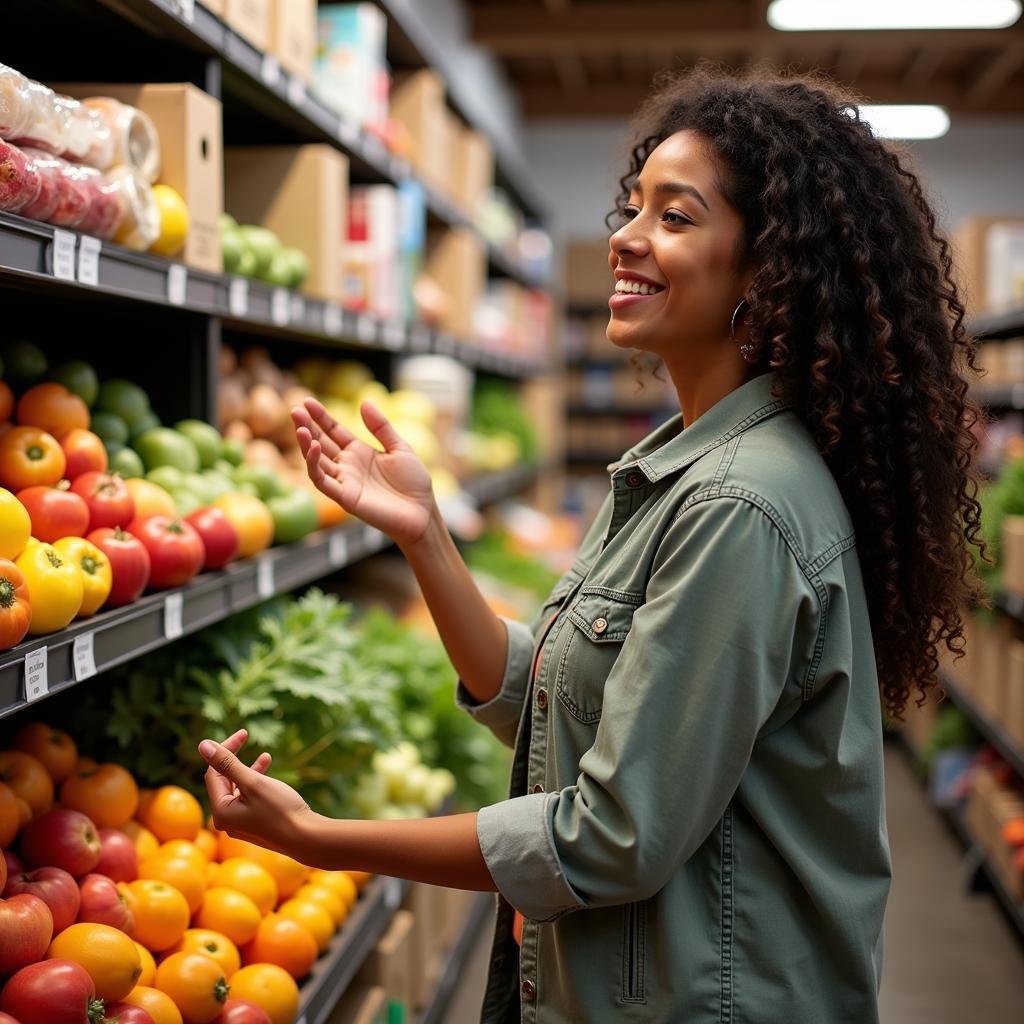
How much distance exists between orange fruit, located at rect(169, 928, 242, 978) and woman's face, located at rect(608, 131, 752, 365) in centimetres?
109

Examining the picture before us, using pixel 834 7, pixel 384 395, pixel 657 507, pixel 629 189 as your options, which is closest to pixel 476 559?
pixel 384 395

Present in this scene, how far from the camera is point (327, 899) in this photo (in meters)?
2.16

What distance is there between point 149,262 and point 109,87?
1.65 feet

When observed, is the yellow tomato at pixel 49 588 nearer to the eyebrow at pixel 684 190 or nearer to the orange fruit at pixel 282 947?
the orange fruit at pixel 282 947

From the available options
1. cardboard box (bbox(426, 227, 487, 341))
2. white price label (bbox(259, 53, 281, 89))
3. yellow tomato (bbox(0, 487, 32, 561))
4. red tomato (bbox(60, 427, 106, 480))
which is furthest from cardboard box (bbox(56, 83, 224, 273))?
cardboard box (bbox(426, 227, 487, 341))

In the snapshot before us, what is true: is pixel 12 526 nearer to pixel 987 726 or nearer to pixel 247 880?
pixel 247 880

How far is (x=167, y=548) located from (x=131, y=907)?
1.74 feet

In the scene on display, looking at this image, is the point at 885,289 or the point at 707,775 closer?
the point at 707,775

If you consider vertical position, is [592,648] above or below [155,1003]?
above

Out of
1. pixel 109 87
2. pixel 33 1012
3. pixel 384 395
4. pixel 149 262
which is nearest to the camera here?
pixel 33 1012

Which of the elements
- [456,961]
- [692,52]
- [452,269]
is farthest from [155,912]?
[692,52]

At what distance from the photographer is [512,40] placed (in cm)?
734

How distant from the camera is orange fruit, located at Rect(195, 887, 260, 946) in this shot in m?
1.90

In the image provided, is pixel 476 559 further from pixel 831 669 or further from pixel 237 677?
pixel 831 669
